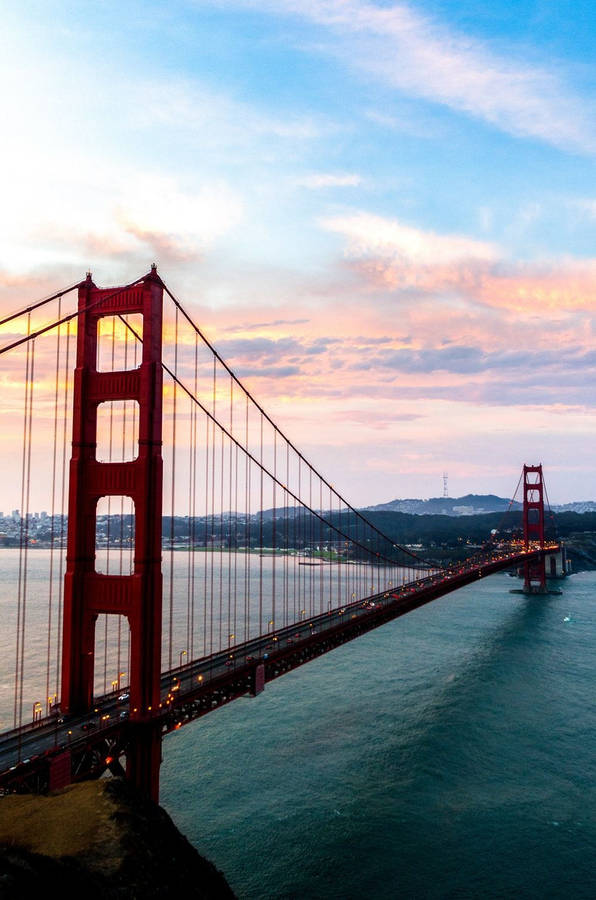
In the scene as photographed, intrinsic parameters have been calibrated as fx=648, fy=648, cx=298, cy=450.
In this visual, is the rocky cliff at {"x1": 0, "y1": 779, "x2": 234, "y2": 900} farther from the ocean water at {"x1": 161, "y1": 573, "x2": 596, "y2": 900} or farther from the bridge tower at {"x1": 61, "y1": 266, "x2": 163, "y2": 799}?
the ocean water at {"x1": 161, "y1": 573, "x2": 596, "y2": 900}

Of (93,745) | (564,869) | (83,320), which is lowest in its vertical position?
(564,869)

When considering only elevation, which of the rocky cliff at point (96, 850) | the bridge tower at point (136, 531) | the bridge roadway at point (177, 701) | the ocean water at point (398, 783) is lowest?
the ocean water at point (398, 783)

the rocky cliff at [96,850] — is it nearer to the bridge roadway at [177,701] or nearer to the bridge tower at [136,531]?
the bridge roadway at [177,701]

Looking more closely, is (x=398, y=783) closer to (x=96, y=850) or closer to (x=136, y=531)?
(x=96, y=850)

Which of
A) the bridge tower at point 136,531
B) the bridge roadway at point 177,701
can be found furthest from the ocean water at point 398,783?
the bridge tower at point 136,531

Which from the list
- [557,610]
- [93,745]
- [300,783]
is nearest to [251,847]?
[300,783]

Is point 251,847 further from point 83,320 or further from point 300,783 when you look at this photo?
point 83,320

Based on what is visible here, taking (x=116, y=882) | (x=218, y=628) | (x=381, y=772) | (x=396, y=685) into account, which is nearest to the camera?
(x=116, y=882)
